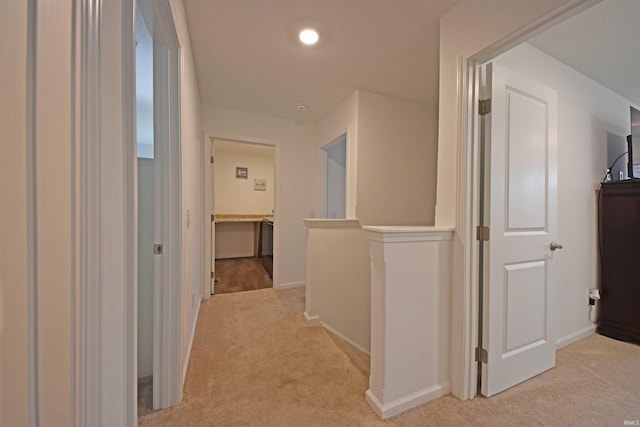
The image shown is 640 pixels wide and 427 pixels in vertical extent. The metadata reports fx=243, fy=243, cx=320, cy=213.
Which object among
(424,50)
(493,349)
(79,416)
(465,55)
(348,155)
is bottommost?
(493,349)

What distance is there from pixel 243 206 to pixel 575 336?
5.42 metres

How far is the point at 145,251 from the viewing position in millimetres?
1450

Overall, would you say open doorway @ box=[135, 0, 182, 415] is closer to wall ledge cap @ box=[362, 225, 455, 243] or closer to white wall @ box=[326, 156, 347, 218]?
wall ledge cap @ box=[362, 225, 455, 243]

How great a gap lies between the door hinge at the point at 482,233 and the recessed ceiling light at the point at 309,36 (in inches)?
68.9

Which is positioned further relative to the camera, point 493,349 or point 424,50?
point 424,50

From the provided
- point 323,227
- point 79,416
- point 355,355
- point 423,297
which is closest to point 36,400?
point 79,416

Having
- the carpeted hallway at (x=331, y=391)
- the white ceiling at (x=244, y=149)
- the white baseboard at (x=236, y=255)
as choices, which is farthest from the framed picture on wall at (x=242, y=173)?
the carpeted hallway at (x=331, y=391)

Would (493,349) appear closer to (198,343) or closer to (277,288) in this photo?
(198,343)

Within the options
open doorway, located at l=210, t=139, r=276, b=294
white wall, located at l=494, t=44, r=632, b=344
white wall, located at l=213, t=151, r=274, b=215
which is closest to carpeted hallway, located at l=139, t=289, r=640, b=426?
white wall, located at l=494, t=44, r=632, b=344

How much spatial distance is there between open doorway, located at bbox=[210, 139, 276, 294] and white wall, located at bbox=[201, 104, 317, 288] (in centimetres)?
150

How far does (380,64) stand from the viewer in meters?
2.17

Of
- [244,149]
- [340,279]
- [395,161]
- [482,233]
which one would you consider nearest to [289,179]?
[395,161]

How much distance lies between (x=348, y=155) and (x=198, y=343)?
2.34 meters

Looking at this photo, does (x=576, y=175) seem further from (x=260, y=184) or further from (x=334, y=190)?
(x=260, y=184)
